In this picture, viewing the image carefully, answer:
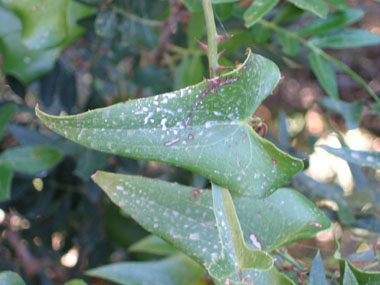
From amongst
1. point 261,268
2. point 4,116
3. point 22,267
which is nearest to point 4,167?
point 4,116

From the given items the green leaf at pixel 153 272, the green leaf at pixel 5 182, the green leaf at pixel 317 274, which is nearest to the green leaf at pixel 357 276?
the green leaf at pixel 317 274

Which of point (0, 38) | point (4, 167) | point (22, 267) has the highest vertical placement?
point (0, 38)

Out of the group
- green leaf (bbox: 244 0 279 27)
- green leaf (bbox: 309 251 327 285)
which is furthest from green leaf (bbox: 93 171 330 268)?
green leaf (bbox: 244 0 279 27)

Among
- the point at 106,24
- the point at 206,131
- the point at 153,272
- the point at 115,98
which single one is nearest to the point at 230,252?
the point at 206,131

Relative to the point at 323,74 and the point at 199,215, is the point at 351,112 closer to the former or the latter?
the point at 323,74

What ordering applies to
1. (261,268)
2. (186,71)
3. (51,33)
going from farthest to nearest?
(186,71)
(51,33)
(261,268)

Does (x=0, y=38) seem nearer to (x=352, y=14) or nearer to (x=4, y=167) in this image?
(x=4, y=167)
